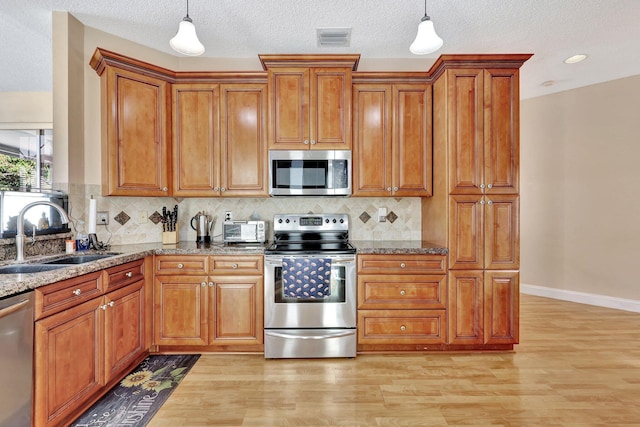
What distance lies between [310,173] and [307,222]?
0.54 metres

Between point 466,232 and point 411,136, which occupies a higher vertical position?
point 411,136

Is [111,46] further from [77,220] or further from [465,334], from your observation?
[465,334]

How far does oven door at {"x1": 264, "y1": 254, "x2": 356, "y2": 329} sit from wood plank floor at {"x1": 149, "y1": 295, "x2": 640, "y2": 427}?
0.99 feet

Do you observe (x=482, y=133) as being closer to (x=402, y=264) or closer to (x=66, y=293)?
(x=402, y=264)

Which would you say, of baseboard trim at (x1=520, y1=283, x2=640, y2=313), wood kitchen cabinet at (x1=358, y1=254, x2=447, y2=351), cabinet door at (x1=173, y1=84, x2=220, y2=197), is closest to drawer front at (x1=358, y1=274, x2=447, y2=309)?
wood kitchen cabinet at (x1=358, y1=254, x2=447, y2=351)

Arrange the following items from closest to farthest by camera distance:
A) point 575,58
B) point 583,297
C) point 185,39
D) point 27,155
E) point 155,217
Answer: point 185,39 → point 155,217 → point 575,58 → point 583,297 → point 27,155

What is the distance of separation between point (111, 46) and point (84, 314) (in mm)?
2347

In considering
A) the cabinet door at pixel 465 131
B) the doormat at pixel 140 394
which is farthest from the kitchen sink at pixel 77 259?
the cabinet door at pixel 465 131

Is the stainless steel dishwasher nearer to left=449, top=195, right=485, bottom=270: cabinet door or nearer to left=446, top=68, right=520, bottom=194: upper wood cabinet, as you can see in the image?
left=449, top=195, right=485, bottom=270: cabinet door

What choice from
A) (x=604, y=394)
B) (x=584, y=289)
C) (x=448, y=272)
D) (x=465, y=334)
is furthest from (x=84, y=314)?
(x=584, y=289)

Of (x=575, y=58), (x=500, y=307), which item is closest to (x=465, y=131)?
(x=500, y=307)

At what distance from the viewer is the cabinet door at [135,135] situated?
8.43ft

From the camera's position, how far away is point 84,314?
182 centimetres

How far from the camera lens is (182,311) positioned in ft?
8.38
